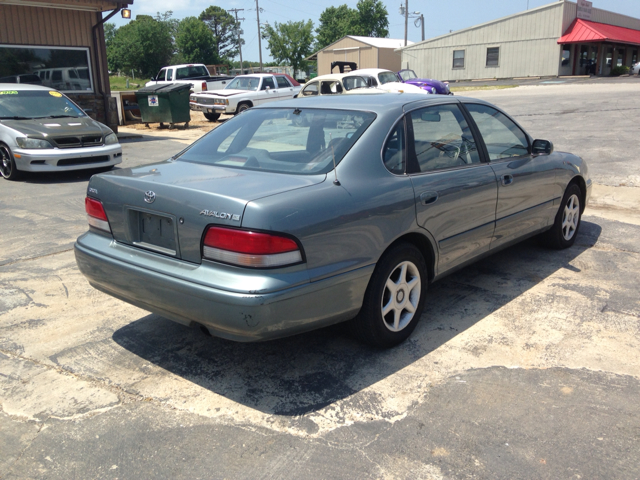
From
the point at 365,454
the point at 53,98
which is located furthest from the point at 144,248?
the point at 53,98

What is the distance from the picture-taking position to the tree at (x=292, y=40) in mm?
76000

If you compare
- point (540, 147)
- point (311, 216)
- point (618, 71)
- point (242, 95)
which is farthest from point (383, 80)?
point (618, 71)

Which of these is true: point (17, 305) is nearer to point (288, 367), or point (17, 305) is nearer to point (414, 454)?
point (288, 367)

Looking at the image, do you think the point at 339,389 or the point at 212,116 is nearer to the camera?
the point at 339,389

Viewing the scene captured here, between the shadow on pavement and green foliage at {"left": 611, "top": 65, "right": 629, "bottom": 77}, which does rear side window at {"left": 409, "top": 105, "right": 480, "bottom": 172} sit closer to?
the shadow on pavement

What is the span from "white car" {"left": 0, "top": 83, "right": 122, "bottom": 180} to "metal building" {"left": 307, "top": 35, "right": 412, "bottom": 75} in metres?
47.4

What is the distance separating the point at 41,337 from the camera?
393 centimetres

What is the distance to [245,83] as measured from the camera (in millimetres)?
20844

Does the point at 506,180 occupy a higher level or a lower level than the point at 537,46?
lower

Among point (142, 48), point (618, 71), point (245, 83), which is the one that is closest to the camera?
point (245, 83)

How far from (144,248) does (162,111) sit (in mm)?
15671

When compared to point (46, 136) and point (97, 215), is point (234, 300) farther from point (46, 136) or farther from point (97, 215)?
point (46, 136)

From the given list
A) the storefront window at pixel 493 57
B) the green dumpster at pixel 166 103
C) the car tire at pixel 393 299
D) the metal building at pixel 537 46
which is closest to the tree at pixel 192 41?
the metal building at pixel 537 46

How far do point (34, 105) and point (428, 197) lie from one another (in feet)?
31.0
